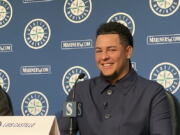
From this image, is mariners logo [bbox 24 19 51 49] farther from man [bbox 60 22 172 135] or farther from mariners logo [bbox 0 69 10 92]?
→ man [bbox 60 22 172 135]

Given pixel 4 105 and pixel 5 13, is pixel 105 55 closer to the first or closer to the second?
pixel 4 105

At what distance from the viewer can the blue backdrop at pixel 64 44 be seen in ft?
8.11

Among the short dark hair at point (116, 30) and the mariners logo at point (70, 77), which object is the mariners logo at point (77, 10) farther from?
the short dark hair at point (116, 30)

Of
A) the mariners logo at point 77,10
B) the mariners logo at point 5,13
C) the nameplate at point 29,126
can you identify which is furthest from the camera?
the mariners logo at point 5,13

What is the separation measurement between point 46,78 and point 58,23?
0.42 m

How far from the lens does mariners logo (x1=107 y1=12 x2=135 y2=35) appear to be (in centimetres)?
255

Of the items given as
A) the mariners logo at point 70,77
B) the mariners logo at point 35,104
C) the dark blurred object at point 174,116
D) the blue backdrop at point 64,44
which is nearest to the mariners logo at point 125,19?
the blue backdrop at point 64,44

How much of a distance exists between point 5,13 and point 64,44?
58cm

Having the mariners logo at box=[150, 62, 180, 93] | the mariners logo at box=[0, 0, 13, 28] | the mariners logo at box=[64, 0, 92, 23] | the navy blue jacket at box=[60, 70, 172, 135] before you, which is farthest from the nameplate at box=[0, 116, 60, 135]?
the mariners logo at box=[0, 0, 13, 28]

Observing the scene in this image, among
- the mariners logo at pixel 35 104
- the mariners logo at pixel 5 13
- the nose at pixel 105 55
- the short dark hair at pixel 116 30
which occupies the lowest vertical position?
the mariners logo at pixel 35 104

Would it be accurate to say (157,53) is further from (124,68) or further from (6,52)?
(6,52)

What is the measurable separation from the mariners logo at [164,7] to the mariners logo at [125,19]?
0.17 metres

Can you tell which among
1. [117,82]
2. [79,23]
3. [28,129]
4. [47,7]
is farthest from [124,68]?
[47,7]

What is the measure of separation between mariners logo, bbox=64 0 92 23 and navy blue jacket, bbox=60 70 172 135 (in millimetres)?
1033
